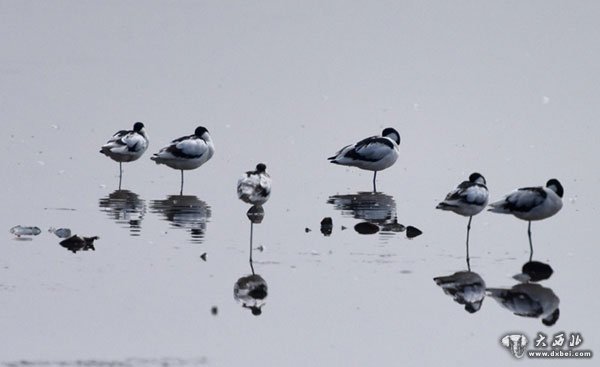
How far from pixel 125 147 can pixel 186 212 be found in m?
4.53

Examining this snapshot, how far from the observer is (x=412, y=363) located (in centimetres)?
1291

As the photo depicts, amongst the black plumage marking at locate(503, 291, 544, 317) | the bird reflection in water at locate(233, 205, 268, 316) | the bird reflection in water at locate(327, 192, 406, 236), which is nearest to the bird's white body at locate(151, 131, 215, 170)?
the bird reflection in water at locate(327, 192, 406, 236)

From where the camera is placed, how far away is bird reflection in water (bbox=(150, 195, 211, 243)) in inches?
765

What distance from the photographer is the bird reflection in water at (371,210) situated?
64.4ft

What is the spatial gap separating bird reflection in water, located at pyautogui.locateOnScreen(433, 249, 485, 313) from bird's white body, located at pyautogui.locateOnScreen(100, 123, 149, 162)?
9854 mm

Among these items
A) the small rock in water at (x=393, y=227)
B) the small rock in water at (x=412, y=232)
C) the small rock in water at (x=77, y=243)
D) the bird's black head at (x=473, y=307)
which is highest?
the small rock in water at (x=393, y=227)

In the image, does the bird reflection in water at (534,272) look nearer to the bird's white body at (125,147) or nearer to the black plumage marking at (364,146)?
the black plumage marking at (364,146)

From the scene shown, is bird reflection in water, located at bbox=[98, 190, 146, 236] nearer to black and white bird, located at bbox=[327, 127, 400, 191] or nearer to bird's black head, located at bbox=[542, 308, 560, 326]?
black and white bird, located at bbox=[327, 127, 400, 191]

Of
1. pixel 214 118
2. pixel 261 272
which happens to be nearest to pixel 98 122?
pixel 214 118

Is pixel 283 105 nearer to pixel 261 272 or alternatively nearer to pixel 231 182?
pixel 231 182

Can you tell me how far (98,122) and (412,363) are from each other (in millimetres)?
19189

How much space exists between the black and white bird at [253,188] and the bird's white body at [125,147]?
20.2 ft

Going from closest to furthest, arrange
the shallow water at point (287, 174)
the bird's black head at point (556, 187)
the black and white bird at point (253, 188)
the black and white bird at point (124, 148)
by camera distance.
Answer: the shallow water at point (287, 174) < the black and white bird at point (253, 188) < the bird's black head at point (556, 187) < the black and white bird at point (124, 148)

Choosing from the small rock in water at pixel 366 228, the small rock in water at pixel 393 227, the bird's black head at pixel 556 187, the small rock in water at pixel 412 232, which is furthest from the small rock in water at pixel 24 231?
the bird's black head at pixel 556 187
